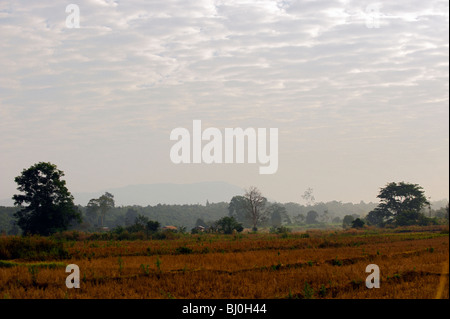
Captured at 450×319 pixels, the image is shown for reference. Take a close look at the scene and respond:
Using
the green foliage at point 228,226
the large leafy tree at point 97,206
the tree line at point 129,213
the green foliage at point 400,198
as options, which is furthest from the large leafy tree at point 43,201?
the large leafy tree at point 97,206

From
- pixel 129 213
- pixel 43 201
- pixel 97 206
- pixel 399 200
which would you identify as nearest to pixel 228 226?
pixel 43 201

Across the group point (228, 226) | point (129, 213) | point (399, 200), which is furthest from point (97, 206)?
point (399, 200)

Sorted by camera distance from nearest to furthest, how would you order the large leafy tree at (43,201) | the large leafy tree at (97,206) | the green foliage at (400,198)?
the large leafy tree at (43,201) → the green foliage at (400,198) → the large leafy tree at (97,206)

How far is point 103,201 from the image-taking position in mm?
98125

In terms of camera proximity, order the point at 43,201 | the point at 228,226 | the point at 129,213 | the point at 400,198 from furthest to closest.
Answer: the point at 129,213, the point at 400,198, the point at 228,226, the point at 43,201

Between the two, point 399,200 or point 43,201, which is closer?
point 43,201

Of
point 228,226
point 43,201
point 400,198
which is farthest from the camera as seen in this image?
point 400,198

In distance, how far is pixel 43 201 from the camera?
42.5m

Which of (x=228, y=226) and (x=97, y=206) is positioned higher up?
(x=97, y=206)

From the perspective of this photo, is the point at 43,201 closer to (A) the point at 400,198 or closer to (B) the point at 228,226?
(B) the point at 228,226

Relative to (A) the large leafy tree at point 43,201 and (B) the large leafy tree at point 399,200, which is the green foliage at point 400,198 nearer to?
(B) the large leafy tree at point 399,200

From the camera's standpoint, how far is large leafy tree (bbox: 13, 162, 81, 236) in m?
41.5

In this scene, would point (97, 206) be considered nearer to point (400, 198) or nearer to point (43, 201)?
point (43, 201)

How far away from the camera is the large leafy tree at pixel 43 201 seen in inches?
1635
